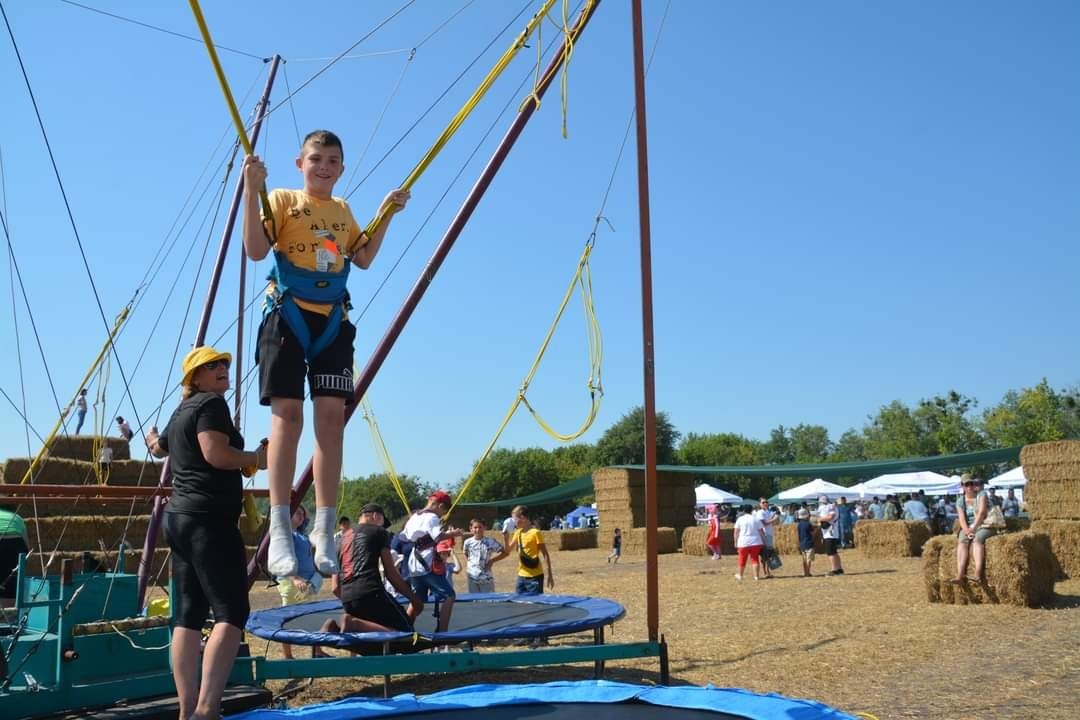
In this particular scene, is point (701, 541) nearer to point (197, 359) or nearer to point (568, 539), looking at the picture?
point (568, 539)

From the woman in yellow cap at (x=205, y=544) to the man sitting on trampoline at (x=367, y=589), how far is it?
301 centimetres

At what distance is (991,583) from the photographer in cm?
852

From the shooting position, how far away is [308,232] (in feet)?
10.1

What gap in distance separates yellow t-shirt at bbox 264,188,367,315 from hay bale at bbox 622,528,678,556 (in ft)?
59.6

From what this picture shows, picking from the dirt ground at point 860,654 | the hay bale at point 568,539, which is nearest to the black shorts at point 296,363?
the dirt ground at point 860,654

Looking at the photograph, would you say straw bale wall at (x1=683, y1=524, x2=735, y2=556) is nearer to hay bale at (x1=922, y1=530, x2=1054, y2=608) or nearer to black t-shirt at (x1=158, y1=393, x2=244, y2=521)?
hay bale at (x1=922, y1=530, x2=1054, y2=608)

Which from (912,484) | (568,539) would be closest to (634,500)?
(568,539)

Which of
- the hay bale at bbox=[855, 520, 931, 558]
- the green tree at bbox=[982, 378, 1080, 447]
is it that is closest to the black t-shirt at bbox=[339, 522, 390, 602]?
the hay bale at bbox=[855, 520, 931, 558]

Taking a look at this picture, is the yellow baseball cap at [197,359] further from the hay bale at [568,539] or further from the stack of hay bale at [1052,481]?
the hay bale at [568,539]

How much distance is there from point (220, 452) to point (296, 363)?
16.8 inches

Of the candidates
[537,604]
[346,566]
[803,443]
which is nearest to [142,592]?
[346,566]

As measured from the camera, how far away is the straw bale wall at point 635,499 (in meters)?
22.3

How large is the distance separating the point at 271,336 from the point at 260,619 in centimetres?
408

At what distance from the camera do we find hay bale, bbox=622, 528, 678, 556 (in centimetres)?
2073
